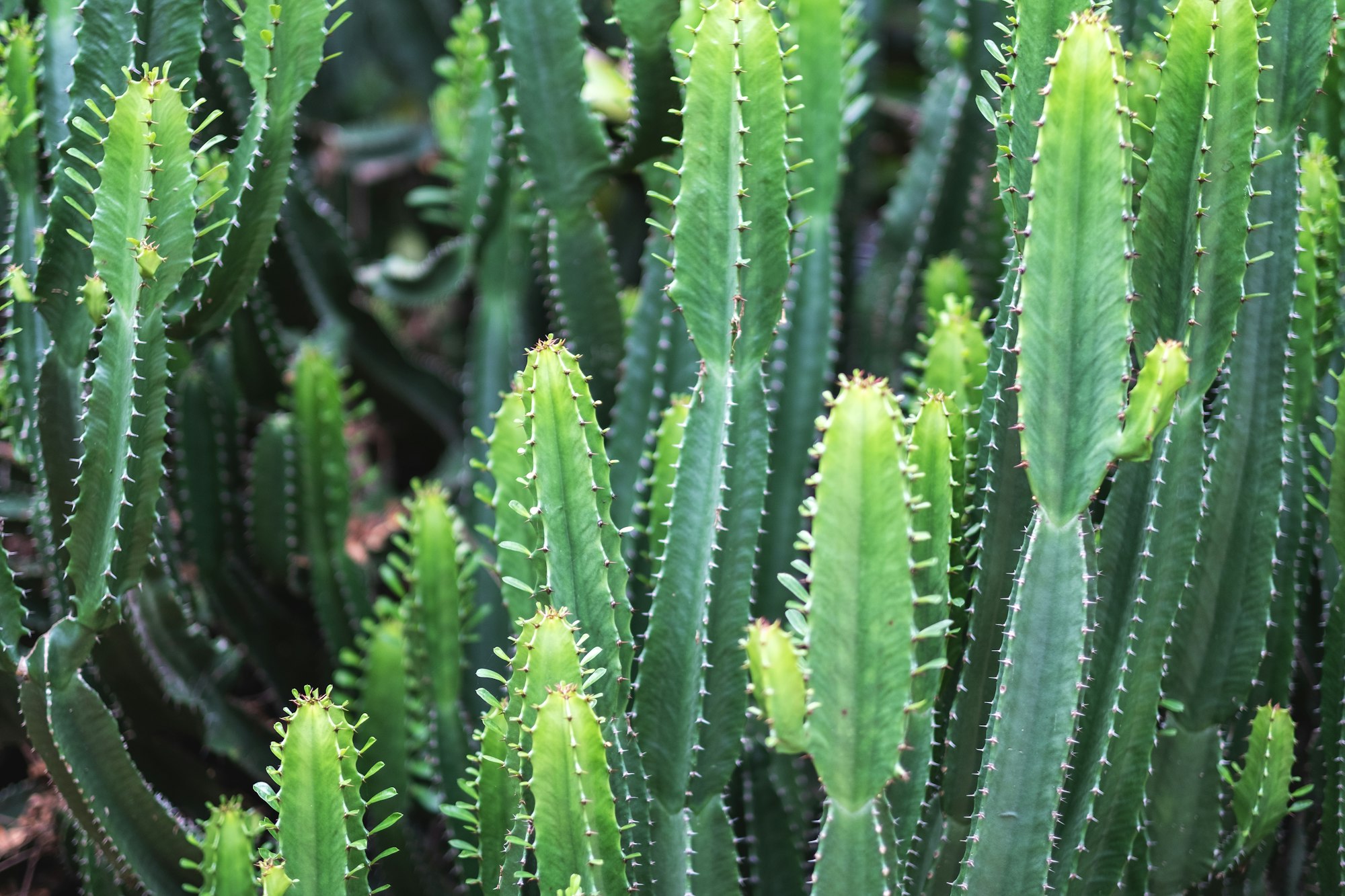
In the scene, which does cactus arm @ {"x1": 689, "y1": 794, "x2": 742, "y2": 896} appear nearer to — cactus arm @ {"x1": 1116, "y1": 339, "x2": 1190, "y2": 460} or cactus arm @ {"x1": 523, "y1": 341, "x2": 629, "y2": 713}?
cactus arm @ {"x1": 523, "y1": 341, "x2": 629, "y2": 713}

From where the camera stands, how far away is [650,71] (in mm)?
1772

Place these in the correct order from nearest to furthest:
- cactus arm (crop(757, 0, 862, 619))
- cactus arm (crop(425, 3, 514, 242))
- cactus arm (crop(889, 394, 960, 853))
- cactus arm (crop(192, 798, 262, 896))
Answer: cactus arm (crop(889, 394, 960, 853)) < cactus arm (crop(192, 798, 262, 896)) < cactus arm (crop(757, 0, 862, 619)) < cactus arm (crop(425, 3, 514, 242))

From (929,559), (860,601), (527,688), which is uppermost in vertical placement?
(929,559)

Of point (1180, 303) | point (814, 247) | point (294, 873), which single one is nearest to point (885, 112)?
point (814, 247)

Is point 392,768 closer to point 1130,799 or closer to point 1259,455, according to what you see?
point 1130,799

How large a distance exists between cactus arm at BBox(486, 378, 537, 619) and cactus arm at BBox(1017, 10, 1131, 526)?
67cm

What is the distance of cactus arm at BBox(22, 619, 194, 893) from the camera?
1455 mm

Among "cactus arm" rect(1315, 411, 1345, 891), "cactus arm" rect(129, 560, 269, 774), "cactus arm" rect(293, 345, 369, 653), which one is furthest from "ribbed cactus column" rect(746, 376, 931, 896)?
"cactus arm" rect(293, 345, 369, 653)

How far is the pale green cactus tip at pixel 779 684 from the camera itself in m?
1.07

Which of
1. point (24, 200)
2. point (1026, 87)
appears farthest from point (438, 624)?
point (1026, 87)

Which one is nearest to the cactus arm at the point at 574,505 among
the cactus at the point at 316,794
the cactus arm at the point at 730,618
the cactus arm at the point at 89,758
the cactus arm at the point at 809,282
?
the cactus arm at the point at 730,618

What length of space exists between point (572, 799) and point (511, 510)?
51cm

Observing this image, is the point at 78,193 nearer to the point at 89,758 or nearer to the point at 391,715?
the point at 89,758

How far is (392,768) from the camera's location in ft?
5.91
